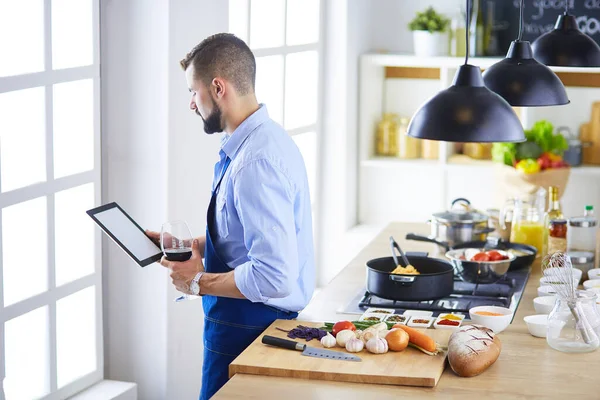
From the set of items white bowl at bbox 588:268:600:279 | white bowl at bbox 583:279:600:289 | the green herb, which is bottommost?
white bowl at bbox 583:279:600:289

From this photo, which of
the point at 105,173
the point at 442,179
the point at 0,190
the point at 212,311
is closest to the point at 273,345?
the point at 212,311

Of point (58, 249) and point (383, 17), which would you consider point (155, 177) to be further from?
point (383, 17)

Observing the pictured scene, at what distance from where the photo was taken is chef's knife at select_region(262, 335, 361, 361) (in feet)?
7.92

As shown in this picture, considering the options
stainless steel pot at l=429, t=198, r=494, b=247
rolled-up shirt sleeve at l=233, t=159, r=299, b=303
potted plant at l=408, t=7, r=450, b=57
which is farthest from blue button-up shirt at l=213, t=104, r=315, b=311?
potted plant at l=408, t=7, r=450, b=57

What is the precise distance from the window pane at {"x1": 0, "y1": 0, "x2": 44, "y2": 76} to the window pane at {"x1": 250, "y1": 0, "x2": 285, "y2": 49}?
156 centimetres

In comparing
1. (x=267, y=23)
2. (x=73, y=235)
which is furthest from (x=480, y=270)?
(x=267, y=23)

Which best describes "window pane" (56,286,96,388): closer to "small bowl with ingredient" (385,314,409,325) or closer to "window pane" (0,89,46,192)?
"window pane" (0,89,46,192)

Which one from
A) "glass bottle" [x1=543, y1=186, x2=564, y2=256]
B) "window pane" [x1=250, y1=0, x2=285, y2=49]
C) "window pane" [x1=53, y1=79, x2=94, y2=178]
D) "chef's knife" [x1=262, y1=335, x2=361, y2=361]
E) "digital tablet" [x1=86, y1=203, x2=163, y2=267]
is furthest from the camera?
"window pane" [x1=250, y1=0, x2=285, y2=49]

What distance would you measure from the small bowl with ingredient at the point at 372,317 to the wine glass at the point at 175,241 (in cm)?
56

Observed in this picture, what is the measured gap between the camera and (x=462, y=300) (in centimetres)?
312

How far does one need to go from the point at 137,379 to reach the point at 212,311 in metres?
0.95

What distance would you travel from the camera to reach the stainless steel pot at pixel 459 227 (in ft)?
12.1

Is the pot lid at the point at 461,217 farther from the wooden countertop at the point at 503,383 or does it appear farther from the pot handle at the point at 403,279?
the wooden countertop at the point at 503,383

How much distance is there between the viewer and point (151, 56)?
3.36 m
